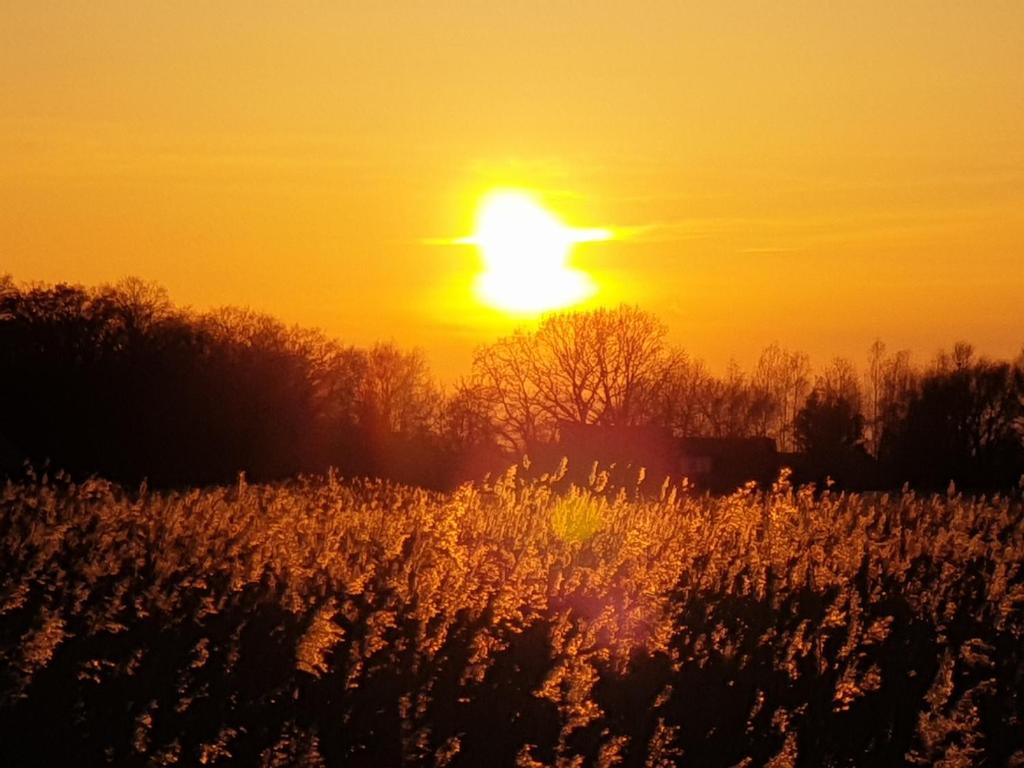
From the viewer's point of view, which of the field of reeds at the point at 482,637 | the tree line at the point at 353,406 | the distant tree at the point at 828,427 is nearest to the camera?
the field of reeds at the point at 482,637

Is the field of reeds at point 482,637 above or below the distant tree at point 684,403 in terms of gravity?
below

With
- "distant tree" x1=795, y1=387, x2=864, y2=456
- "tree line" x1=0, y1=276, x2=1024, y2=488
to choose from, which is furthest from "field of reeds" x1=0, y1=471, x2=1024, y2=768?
"distant tree" x1=795, y1=387, x2=864, y2=456

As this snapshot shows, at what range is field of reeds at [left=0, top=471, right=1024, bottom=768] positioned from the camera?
32.9ft

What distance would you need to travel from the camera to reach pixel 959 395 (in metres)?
69.6

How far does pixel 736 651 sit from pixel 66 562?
511 centimetres

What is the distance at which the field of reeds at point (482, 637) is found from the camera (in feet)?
32.9

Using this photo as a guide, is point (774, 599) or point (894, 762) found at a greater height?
point (774, 599)

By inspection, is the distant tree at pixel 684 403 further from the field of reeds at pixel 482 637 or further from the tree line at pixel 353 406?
the field of reeds at pixel 482 637

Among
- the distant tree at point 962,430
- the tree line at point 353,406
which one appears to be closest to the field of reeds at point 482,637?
the tree line at point 353,406

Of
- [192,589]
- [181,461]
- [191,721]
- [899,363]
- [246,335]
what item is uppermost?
[899,363]

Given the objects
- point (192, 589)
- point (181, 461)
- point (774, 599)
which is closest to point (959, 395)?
point (181, 461)

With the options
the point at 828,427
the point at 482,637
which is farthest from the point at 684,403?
the point at 482,637

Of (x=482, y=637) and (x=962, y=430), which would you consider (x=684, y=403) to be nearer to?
(x=962, y=430)

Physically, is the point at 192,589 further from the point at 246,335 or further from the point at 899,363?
the point at 899,363
